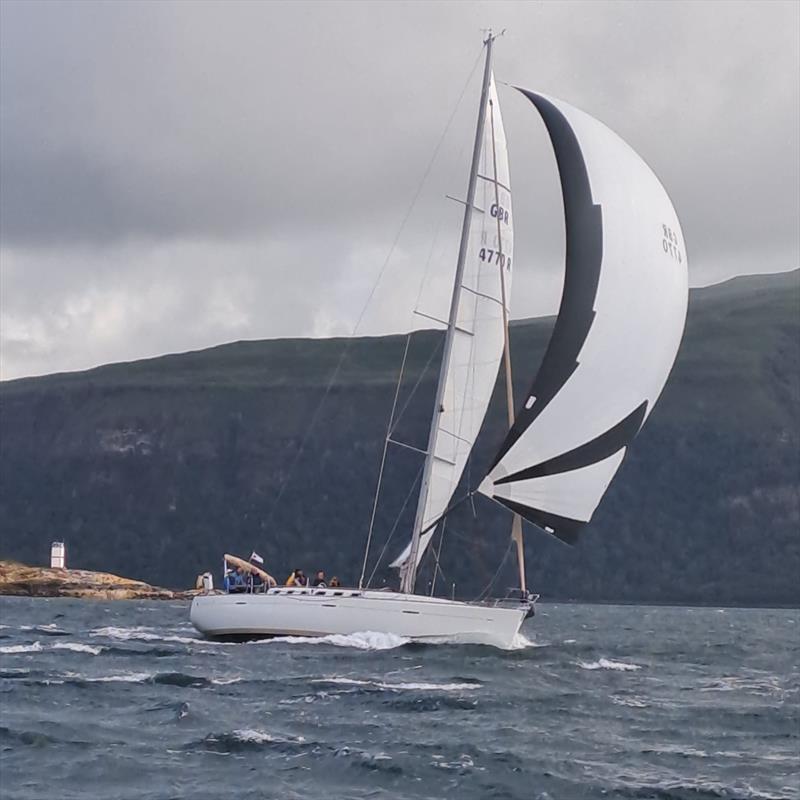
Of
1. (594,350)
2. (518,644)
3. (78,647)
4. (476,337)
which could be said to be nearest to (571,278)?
(594,350)

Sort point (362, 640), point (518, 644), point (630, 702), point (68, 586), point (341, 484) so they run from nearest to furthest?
point (630, 702) < point (362, 640) < point (518, 644) < point (68, 586) < point (341, 484)

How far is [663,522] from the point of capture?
4663 inches

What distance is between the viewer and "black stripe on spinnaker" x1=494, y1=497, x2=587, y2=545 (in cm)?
2645

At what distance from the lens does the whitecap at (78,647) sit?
25.4 meters

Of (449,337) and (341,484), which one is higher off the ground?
(341,484)

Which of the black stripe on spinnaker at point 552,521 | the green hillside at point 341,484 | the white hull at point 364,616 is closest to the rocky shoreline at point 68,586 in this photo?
the green hillside at point 341,484

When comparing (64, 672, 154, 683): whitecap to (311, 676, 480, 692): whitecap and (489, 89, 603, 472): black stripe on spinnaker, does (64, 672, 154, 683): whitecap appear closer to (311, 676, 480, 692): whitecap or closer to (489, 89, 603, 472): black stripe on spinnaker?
(311, 676, 480, 692): whitecap

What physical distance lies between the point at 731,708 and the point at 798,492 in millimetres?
104668

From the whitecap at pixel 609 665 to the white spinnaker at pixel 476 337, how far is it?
4.01 meters

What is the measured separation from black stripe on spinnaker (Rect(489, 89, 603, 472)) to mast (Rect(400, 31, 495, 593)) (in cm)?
231

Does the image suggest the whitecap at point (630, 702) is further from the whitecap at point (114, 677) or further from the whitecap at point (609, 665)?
the whitecap at point (114, 677)

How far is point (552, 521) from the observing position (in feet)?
87.4

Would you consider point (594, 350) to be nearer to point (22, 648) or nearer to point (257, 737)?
point (22, 648)

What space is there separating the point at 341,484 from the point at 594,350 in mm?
94102
